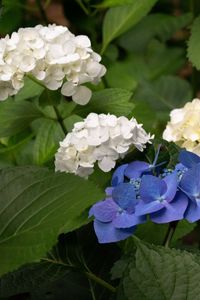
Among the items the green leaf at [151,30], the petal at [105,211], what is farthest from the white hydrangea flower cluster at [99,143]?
the green leaf at [151,30]

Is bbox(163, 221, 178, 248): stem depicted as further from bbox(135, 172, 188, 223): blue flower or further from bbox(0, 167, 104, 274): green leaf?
bbox(0, 167, 104, 274): green leaf

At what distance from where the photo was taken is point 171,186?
3.49ft

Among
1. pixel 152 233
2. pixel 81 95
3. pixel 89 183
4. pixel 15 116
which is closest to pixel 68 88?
pixel 81 95

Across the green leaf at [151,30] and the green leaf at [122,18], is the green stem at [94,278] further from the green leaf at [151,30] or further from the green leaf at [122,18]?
the green leaf at [151,30]

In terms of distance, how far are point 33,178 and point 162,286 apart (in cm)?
22

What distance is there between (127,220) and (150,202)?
0.04 meters

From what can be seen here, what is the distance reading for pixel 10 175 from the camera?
105 centimetres

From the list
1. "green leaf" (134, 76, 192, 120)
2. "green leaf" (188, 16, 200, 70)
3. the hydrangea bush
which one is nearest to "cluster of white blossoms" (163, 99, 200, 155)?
the hydrangea bush

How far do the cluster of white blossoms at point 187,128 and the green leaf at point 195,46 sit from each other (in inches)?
5.5

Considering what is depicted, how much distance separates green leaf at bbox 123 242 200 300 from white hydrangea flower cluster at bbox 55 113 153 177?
23 cm

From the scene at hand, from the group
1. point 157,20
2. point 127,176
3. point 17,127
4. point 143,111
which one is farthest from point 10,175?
point 157,20

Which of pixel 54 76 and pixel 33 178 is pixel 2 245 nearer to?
pixel 33 178

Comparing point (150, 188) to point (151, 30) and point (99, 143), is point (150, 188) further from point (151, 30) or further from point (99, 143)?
point (151, 30)

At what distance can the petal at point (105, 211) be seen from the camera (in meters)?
1.10
